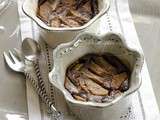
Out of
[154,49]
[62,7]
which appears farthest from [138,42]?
[62,7]

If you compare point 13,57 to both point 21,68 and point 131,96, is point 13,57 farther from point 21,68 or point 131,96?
point 131,96

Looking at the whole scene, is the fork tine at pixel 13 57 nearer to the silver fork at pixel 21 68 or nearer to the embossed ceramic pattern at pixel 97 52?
the silver fork at pixel 21 68

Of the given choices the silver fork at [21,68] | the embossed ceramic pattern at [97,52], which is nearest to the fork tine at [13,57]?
the silver fork at [21,68]

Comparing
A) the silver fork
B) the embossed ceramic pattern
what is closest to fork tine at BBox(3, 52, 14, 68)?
the silver fork

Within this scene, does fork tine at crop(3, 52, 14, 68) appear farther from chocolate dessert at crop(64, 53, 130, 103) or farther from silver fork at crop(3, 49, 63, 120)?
chocolate dessert at crop(64, 53, 130, 103)

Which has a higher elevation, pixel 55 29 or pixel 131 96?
pixel 55 29

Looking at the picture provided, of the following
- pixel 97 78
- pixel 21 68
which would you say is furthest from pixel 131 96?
pixel 21 68
